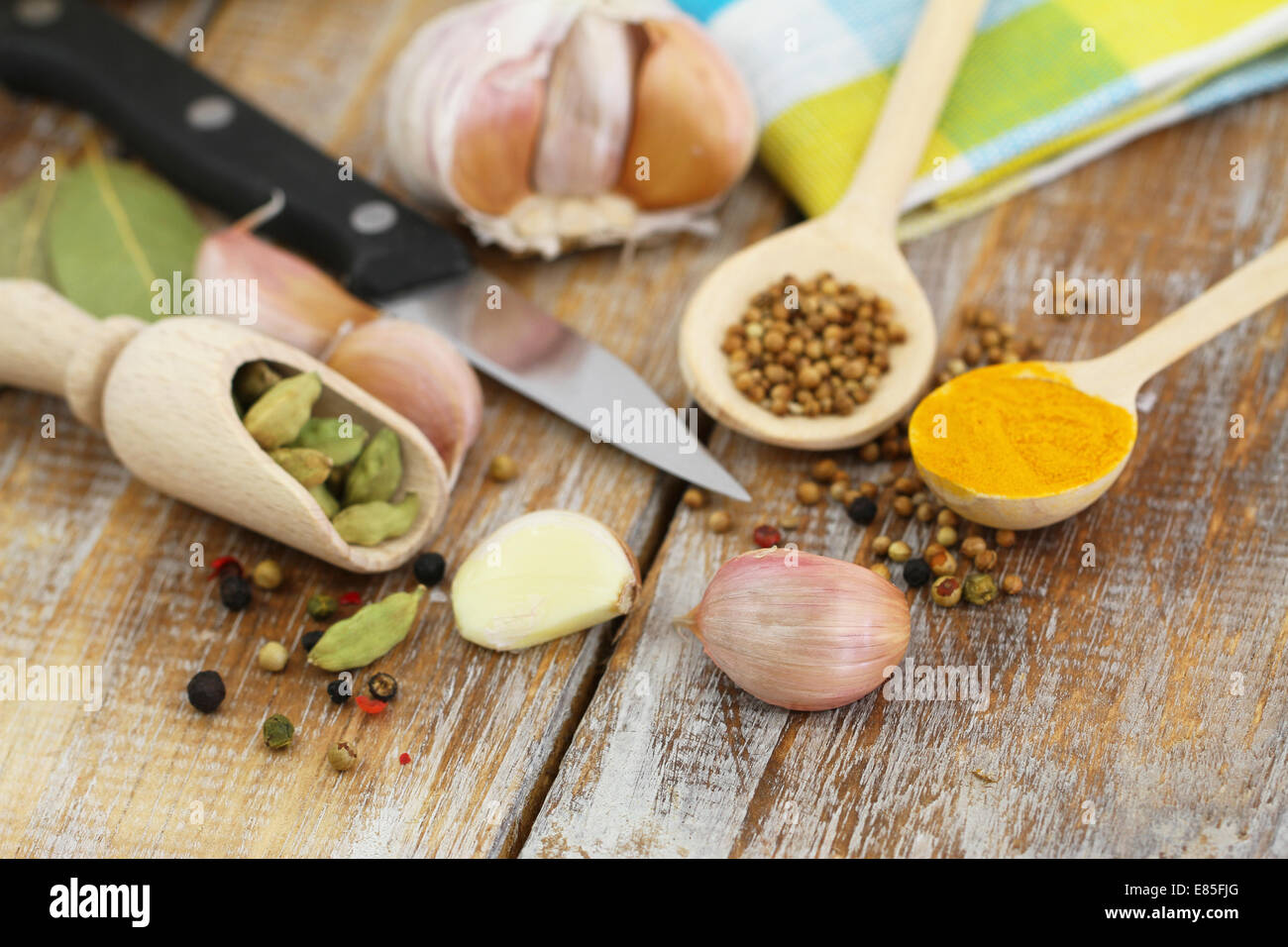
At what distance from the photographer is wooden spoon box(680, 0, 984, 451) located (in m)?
1.32

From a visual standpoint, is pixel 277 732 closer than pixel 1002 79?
Yes

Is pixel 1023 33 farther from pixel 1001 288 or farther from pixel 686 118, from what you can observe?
pixel 686 118

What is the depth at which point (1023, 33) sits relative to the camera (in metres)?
1.58

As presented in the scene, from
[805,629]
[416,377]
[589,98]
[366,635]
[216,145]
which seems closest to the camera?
[805,629]

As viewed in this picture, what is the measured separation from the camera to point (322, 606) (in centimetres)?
124

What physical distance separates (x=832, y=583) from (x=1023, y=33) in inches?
35.8

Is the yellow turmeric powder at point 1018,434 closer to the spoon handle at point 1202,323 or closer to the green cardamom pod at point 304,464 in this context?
the spoon handle at point 1202,323

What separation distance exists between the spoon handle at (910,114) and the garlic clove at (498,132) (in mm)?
390

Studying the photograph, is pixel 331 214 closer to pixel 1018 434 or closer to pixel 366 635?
pixel 366 635

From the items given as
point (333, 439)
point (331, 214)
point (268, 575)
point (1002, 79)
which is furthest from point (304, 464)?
point (1002, 79)

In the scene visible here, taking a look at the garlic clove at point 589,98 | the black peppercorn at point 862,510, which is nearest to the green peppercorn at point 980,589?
the black peppercorn at point 862,510

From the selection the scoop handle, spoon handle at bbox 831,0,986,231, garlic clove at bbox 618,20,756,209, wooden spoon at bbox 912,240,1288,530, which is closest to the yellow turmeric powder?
wooden spoon at bbox 912,240,1288,530

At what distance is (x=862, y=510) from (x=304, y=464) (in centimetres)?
59

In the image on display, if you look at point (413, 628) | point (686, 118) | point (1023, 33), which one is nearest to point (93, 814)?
point (413, 628)
